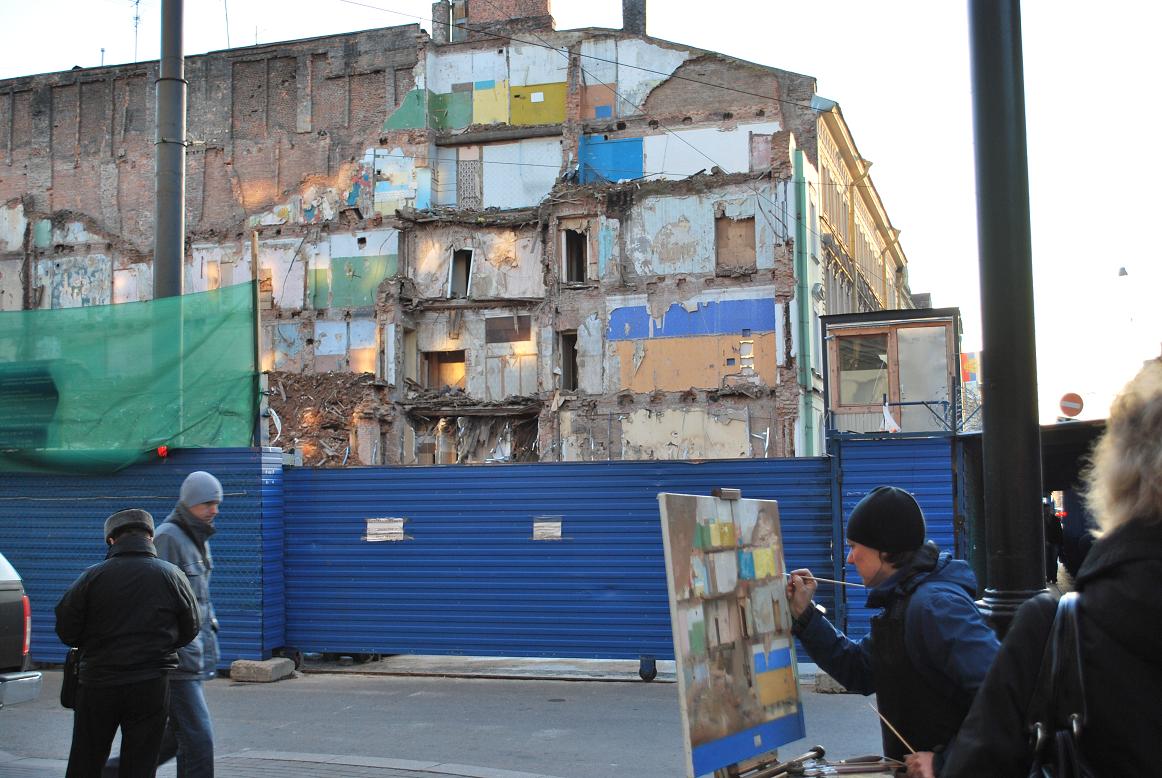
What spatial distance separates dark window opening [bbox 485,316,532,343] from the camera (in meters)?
36.6

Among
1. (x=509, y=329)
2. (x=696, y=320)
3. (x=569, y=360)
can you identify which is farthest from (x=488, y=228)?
(x=696, y=320)

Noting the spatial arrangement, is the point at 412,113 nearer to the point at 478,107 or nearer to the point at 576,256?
the point at 478,107

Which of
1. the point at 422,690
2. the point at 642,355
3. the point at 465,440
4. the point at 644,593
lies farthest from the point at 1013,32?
the point at 465,440

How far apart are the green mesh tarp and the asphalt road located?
2771 millimetres

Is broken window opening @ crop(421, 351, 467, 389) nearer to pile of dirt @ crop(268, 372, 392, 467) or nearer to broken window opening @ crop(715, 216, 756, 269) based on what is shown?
pile of dirt @ crop(268, 372, 392, 467)

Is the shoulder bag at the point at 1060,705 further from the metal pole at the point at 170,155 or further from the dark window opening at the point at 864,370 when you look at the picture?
the dark window opening at the point at 864,370

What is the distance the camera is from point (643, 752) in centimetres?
860

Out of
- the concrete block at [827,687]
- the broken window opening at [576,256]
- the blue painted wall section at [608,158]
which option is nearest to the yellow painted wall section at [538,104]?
the blue painted wall section at [608,158]

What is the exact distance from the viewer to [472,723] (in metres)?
9.86

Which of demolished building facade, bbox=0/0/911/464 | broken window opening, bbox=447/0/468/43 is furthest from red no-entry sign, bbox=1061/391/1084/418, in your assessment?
broken window opening, bbox=447/0/468/43

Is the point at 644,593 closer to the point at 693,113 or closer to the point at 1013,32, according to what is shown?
the point at 1013,32

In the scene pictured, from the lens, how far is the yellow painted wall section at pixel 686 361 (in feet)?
111

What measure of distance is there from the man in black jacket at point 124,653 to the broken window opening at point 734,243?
3032cm

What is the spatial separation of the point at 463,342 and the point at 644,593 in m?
25.6
